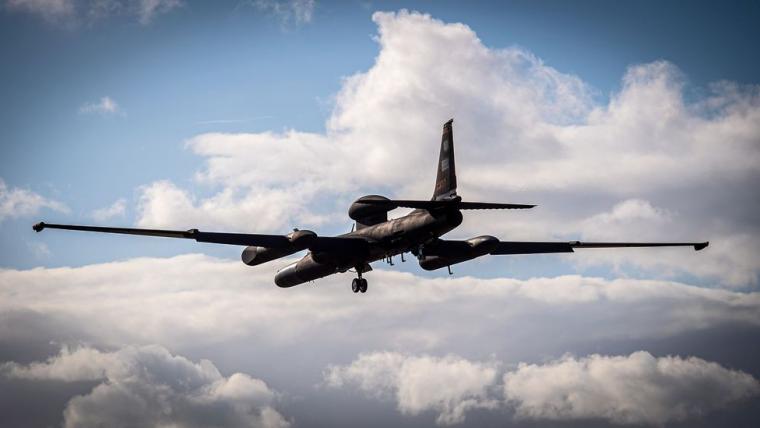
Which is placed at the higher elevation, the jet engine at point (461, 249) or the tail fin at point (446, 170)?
the tail fin at point (446, 170)

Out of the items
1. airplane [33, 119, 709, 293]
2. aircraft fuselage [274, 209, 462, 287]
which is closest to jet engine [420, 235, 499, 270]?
airplane [33, 119, 709, 293]

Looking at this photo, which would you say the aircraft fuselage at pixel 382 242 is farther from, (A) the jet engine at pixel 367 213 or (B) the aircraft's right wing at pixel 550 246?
(B) the aircraft's right wing at pixel 550 246

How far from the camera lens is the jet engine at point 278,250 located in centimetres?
4378

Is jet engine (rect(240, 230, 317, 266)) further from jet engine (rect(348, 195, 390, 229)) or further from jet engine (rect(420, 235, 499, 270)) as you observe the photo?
jet engine (rect(420, 235, 499, 270))

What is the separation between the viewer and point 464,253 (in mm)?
48094

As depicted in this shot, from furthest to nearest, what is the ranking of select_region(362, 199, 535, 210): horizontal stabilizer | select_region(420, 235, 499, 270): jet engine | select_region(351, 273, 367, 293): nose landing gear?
1. select_region(351, 273, 367, 293): nose landing gear
2. select_region(420, 235, 499, 270): jet engine
3. select_region(362, 199, 535, 210): horizontal stabilizer

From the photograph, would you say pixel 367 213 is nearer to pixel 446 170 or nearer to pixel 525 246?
pixel 446 170

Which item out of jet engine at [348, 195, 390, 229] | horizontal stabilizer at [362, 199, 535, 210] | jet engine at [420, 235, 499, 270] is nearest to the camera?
horizontal stabilizer at [362, 199, 535, 210]

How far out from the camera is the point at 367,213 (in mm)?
46312

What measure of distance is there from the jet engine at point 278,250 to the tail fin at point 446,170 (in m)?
7.79

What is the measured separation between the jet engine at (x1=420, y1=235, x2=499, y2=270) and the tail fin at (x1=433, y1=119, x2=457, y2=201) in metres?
5.62

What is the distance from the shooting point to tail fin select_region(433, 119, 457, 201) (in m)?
42.4

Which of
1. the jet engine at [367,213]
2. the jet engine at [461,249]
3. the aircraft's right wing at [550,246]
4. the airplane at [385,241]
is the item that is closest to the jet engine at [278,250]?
the airplane at [385,241]

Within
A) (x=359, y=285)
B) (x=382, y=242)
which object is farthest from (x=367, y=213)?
(x=359, y=285)
